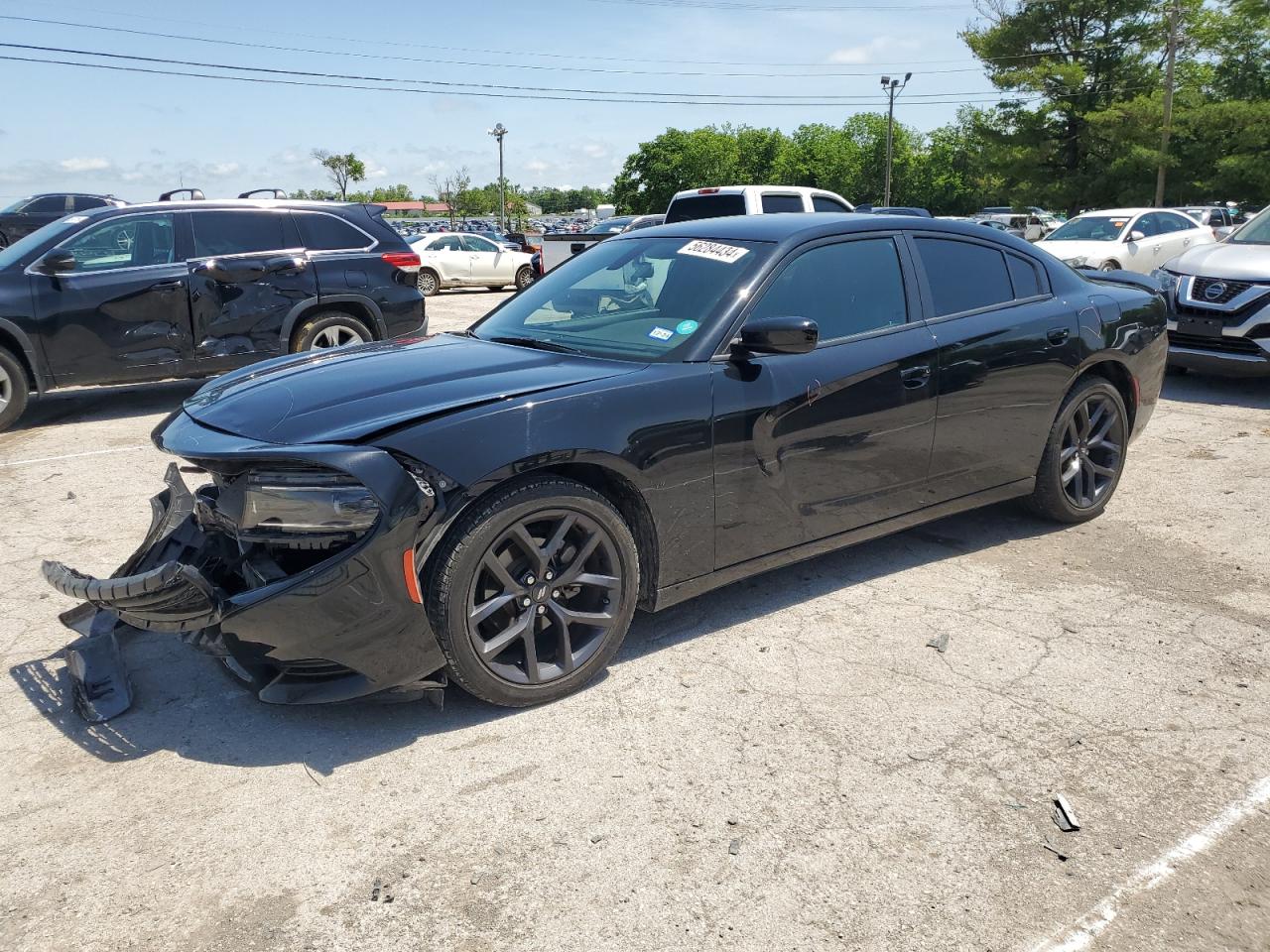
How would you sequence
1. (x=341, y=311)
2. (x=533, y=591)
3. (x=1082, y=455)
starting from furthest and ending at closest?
1. (x=341, y=311)
2. (x=1082, y=455)
3. (x=533, y=591)

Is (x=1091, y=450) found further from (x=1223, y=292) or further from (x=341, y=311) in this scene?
(x=341, y=311)

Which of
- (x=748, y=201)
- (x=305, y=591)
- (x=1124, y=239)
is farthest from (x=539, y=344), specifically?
(x=1124, y=239)

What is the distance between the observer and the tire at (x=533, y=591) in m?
3.16

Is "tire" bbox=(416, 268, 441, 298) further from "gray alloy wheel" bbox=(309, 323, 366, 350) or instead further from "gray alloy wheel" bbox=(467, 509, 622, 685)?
"gray alloy wheel" bbox=(467, 509, 622, 685)

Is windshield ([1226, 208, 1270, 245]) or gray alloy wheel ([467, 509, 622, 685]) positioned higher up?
windshield ([1226, 208, 1270, 245])

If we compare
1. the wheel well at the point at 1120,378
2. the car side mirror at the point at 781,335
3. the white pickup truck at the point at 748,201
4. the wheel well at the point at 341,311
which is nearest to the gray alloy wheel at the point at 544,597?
the car side mirror at the point at 781,335

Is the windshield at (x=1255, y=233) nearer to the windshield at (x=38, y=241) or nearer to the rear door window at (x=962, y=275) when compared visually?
the rear door window at (x=962, y=275)

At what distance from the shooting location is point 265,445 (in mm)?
3115

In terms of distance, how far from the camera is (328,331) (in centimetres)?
895

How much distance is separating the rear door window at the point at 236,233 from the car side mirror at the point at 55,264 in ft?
3.17

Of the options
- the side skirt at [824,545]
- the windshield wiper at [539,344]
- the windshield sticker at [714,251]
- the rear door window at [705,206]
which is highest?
the rear door window at [705,206]

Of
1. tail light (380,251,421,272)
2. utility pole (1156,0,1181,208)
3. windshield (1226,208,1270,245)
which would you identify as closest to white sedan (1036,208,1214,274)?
windshield (1226,208,1270,245)

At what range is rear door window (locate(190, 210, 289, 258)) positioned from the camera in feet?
28.0

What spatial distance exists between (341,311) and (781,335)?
6.43m
